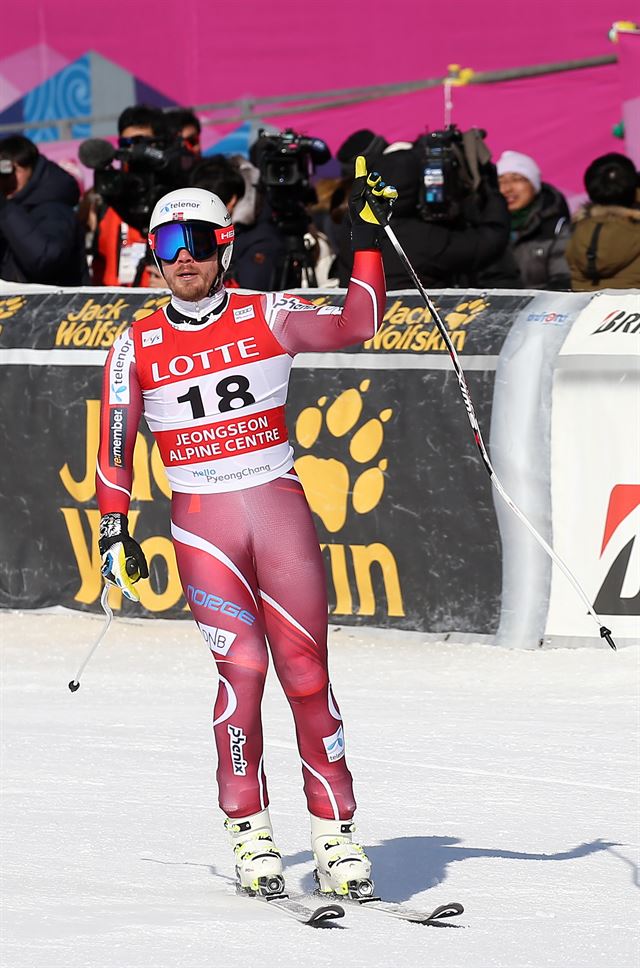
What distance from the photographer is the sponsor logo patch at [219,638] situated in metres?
4.99

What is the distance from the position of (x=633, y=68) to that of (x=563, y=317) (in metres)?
2.58

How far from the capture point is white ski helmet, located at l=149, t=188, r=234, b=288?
5.03 meters

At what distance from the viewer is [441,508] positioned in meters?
8.41

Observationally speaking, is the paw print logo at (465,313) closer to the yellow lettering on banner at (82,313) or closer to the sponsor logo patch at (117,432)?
the yellow lettering on banner at (82,313)

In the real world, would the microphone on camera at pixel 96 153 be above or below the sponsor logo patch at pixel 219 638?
above

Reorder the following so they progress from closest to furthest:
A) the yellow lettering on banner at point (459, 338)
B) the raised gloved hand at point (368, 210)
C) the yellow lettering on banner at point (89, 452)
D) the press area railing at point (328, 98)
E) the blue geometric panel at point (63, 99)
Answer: the raised gloved hand at point (368, 210)
the yellow lettering on banner at point (459, 338)
the yellow lettering on banner at point (89, 452)
the press area railing at point (328, 98)
the blue geometric panel at point (63, 99)

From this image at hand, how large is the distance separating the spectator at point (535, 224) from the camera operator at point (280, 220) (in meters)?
1.13

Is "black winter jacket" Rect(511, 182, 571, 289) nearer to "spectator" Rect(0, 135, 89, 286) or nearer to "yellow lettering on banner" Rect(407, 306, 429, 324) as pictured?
"yellow lettering on banner" Rect(407, 306, 429, 324)

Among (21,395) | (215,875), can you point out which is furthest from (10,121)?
(215,875)

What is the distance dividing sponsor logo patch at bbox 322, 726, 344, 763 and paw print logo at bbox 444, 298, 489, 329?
11.9ft

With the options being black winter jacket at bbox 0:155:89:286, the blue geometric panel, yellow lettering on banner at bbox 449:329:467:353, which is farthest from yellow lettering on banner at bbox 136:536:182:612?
the blue geometric panel

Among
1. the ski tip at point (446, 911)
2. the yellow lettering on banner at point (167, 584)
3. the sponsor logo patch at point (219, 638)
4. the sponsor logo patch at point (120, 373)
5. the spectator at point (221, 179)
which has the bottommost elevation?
the ski tip at point (446, 911)

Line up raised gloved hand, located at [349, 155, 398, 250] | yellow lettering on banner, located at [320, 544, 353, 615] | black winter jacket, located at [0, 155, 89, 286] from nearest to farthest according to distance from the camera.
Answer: raised gloved hand, located at [349, 155, 398, 250] → yellow lettering on banner, located at [320, 544, 353, 615] → black winter jacket, located at [0, 155, 89, 286]

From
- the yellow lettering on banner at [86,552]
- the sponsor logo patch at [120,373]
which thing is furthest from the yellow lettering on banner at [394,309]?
the sponsor logo patch at [120,373]
